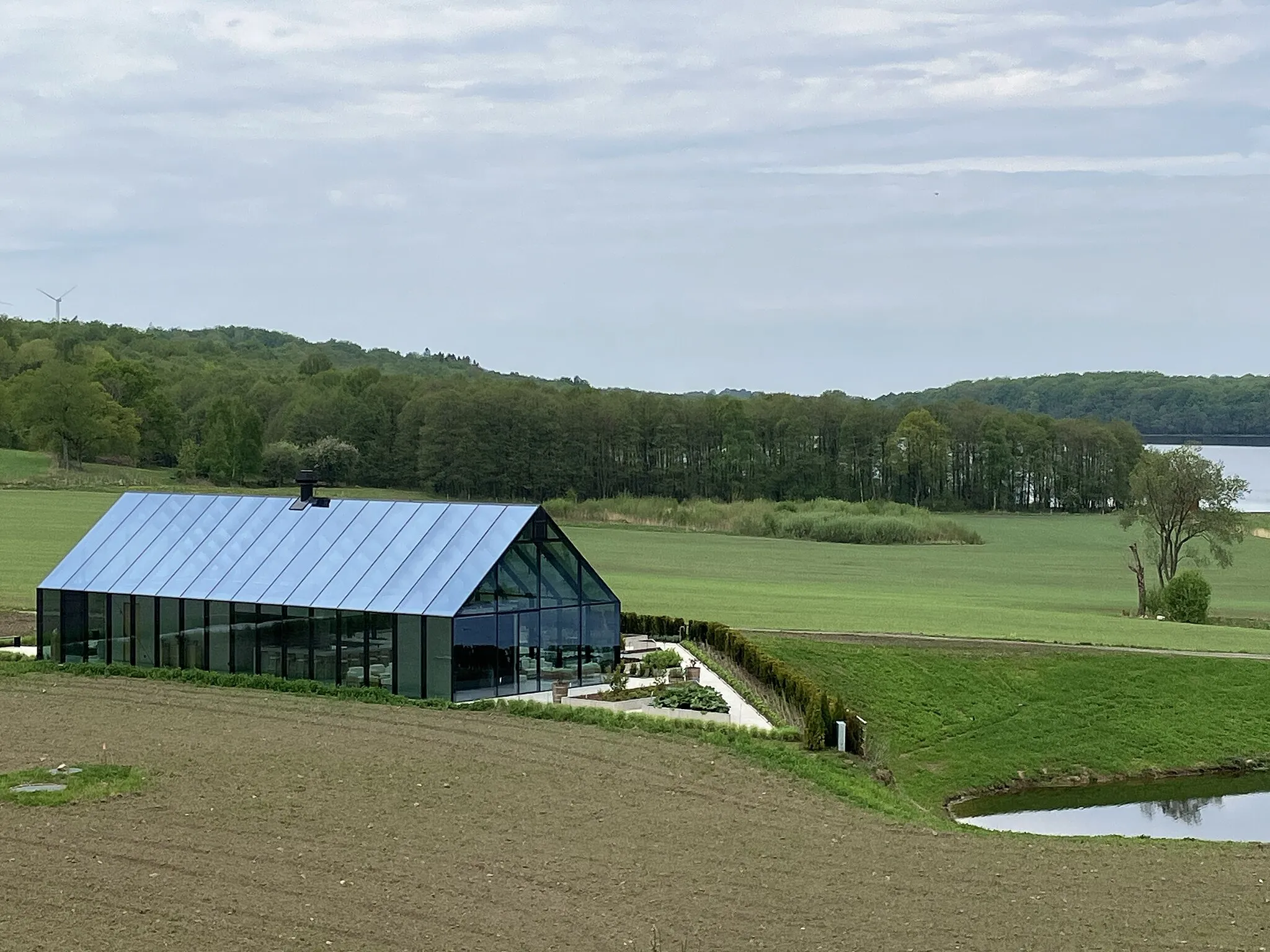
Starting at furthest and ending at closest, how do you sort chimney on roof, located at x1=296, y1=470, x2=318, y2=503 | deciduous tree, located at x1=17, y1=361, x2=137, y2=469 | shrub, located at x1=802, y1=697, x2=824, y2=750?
deciduous tree, located at x1=17, y1=361, x2=137, y2=469, chimney on roof, located at x1=296, y1=470, x2=318, y2=503, shrub, located at x1=802, y1=697, x2=824, y2=750

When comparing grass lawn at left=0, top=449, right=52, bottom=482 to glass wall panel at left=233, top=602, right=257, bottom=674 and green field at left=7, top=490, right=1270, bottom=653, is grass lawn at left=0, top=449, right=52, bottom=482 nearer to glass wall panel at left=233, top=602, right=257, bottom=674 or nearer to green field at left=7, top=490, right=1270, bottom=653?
green field at left=7, top=490, right=1270, bottom=653

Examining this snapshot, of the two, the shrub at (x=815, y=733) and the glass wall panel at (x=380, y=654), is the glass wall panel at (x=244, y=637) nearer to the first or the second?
the glass wall panel at (x=380, y=654)

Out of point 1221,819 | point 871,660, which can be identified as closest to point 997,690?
point 871,660

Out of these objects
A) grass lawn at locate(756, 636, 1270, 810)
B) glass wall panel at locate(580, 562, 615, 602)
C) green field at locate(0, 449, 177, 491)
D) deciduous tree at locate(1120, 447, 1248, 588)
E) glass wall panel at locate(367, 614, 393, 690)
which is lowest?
grass lawn at locate(756, 636, 1270, 810)

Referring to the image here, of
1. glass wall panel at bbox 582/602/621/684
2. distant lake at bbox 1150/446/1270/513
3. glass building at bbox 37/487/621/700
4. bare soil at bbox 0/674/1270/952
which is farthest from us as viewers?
distant lake at bbox 1150/446/1270/513

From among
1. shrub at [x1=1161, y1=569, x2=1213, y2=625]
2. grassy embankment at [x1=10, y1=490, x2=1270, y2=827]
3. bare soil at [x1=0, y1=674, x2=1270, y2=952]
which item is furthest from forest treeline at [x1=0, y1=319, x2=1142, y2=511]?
bare soil at [x1=0, y1=674, x2=1270, y2=952]

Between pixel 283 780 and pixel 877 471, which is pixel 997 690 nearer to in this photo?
pixel 283 780
